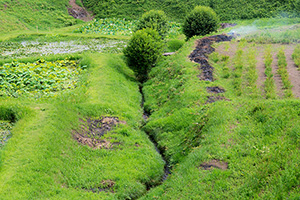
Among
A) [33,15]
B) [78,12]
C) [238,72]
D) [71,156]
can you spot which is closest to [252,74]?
[238,72]

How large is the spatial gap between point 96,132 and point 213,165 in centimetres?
640

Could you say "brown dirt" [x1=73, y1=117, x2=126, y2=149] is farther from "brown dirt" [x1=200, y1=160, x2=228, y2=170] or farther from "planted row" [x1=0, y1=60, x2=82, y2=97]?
"brown dirt" [x1=200, y1=160, x2=228, y2=170]

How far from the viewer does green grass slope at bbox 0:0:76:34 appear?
3612cm

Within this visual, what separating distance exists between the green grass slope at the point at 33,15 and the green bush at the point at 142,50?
21.4 metres

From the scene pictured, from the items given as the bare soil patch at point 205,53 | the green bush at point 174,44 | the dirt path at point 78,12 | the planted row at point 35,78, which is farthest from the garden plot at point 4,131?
the dirt path at point 78,12

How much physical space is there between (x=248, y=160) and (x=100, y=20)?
127ft

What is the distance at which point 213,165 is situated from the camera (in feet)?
30.9

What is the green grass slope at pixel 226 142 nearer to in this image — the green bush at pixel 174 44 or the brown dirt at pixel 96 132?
the brown dirt at pixel 96 132

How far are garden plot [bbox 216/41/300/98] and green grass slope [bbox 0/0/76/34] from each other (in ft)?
92.3

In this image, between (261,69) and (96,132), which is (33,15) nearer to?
(96,132)

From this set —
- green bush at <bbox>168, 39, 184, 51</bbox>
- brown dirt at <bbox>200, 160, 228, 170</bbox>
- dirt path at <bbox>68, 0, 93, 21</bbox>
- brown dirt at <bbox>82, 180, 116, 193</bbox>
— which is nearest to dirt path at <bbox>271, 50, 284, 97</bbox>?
brown dirt at <bbox>200, 160, 228, 170</bbox>

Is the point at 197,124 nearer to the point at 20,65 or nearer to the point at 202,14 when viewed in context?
the point at 20,65

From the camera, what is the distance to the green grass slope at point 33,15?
36125mm

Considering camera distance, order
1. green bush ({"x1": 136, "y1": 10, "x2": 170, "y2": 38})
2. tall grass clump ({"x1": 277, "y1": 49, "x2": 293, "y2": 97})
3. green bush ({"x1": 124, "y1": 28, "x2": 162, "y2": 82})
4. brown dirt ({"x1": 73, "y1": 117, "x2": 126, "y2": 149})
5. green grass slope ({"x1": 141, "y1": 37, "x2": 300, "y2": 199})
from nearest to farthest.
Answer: green grass slope ({"x1": 141, "y1": 37, "x2": 300, "y2": 199})
brown dirt ({"x1": 73, "y1": 117, "x2": 126, "y2": 149})
tall grass clump ({"x1": 277, "y1": 49, "x2": 293, "y2": 97})
green bush ({"x1": 124, "y1": 28, "x2": 162, "y2": 82})
green bush ({"x1": 136, "y1": 10, "x2": 170, "y2": 38})
